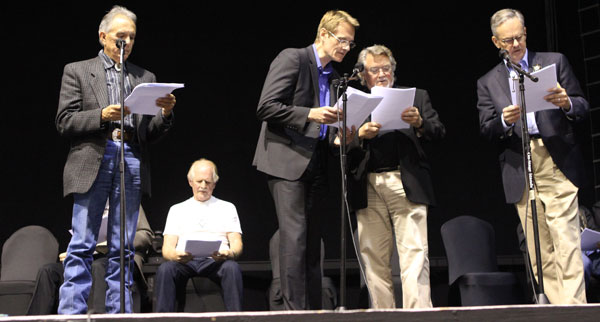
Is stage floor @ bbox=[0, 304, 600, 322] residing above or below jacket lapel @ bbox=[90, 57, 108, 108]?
below

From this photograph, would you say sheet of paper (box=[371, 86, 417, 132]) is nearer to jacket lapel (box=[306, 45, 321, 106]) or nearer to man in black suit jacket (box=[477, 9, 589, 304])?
jacket lapel (box=[306, 45, 321, 106])

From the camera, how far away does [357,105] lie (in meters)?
3.32

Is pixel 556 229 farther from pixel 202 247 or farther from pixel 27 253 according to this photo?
pixel 27 253

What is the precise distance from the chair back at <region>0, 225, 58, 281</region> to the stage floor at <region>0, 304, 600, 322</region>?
2774mm

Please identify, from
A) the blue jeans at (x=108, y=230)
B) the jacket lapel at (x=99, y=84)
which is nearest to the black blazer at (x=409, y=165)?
the blue jeans at (x=108, y=230)

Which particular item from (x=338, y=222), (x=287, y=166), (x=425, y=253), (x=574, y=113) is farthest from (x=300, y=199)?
(x=338, y=222)

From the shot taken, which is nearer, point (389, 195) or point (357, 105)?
point (357, 105)

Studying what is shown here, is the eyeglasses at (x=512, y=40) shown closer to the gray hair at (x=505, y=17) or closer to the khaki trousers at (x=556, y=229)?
the gray hair at (x=505, y=17)

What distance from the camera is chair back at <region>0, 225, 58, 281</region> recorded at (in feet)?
15.5

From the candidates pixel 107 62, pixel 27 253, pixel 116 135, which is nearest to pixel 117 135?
pixel 116 135

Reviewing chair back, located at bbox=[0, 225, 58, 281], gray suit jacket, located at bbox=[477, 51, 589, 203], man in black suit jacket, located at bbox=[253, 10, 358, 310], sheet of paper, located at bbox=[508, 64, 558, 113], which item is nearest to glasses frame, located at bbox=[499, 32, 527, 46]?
gray suit jacket, located at bbox=[477, 51, 589, 203]

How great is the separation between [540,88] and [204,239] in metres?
1.87

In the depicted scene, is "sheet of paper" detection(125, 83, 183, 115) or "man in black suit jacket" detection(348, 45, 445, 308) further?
"man in black suit jacket" detection(348, 45, 445, 308)

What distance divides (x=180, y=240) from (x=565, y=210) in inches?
83.0
